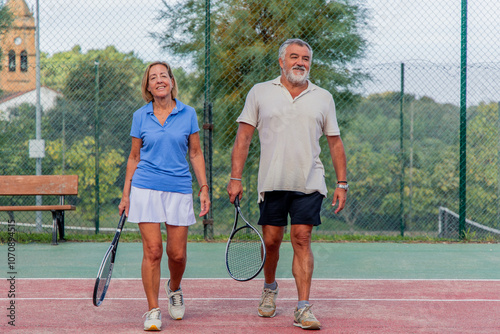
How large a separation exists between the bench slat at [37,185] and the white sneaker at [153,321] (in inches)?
196

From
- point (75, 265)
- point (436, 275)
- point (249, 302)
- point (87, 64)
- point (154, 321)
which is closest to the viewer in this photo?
point (154, 321)

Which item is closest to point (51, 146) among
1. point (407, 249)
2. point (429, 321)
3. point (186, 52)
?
point (186, 52)

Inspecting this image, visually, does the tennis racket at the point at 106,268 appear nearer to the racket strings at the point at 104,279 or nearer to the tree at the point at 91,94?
the racket strings at the point at 104,279

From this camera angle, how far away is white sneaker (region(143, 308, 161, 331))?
152 inches

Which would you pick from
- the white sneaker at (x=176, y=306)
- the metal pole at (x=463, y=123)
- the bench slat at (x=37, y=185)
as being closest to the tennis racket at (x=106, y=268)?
the white sneaker at (x=176, y=306)

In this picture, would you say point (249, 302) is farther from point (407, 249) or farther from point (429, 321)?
point (407, 249)

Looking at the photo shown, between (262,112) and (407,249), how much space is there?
4466 mm

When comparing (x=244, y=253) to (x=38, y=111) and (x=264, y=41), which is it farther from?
(x=38, y=111)

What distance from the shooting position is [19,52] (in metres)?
10.6

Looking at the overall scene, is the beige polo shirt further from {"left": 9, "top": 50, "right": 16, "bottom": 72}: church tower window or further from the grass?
{"left": 9, "top": 50, "right": 16, "bottom": 72}: church tower window

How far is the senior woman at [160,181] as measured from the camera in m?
4.08

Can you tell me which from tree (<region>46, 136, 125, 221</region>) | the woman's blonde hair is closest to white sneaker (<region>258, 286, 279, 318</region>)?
the woman's blonde hair

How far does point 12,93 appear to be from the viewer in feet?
35.1

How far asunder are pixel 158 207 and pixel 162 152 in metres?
0.35
